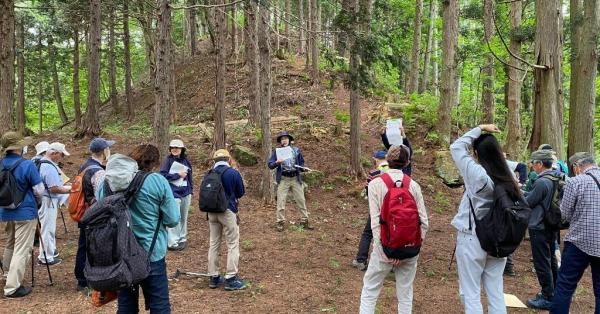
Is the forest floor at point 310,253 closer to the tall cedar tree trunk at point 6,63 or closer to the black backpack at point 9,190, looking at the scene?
the black backpack at point 9,190

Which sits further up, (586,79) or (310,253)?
(586,79)

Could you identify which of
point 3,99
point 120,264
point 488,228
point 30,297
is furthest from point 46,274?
point 3,99

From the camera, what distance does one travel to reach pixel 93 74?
15.1m

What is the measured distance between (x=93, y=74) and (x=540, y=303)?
14.6m

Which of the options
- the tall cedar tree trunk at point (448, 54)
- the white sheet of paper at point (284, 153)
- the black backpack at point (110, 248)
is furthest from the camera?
the tall cedar tree trunk at point (448, 54)

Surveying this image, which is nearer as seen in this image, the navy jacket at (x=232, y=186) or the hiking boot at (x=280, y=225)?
the navy jacket at (x=232, y=186)

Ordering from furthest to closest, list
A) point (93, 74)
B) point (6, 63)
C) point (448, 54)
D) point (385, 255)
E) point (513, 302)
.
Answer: point (93, 74), point (448, 54), point (6, 63), point (513, 302), point (385, 255)

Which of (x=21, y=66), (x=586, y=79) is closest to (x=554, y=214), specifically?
(x=586, y=79)

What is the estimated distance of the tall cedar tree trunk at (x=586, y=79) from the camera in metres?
9.17

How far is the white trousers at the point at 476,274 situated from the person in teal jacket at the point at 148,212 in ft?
8.69

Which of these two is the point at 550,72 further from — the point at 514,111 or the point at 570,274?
the point at 514,111

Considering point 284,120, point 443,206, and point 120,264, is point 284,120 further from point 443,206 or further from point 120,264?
point 120,264

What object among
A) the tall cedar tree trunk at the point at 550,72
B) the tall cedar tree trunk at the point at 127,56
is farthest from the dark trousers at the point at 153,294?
the tall cedar tree trunk at the point at 127,56

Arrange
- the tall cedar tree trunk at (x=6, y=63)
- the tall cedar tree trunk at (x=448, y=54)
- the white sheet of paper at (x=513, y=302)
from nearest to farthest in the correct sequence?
the white sheet of paper at (x=513, y=302), the tall cedar tree trunk at (x=6, y=63), the tall cedar tree trunk at (x=448, y=54)
